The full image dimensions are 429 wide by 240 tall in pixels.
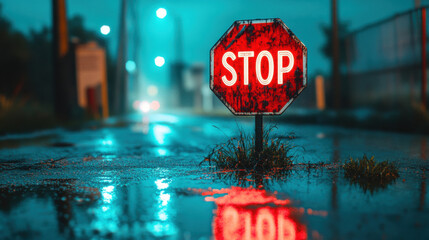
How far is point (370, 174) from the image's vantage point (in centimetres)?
711

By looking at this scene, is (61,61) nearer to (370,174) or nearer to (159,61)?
(159,61)

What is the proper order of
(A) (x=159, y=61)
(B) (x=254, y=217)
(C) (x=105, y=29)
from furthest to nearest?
1. (A) (x=159, y=61)
2. (C) (x=105, y=29)
3. (B) (x=254, y=217)

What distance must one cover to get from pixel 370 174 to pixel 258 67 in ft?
8.22

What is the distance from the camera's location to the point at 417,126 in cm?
1769

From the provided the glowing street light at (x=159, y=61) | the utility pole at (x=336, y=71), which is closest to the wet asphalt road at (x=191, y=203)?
the glowing street light at (x=159, y=61)

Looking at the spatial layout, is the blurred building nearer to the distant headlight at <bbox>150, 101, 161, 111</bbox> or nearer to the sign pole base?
the sign pole base

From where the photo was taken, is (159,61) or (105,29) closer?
(105,29)

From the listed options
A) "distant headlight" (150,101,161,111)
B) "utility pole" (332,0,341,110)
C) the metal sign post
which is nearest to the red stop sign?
the metal sign post

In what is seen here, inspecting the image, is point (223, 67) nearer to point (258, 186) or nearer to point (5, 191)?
point (258, 186)

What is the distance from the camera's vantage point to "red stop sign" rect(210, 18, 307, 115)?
809cm

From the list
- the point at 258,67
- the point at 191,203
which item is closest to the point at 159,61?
the point at 258,67

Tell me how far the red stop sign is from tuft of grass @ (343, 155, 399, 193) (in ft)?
4.93

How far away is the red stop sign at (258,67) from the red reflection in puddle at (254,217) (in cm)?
236

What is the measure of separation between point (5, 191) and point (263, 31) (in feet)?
15.3
